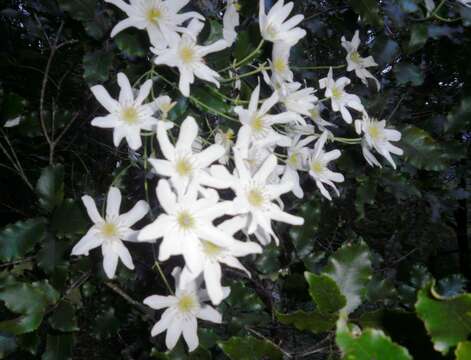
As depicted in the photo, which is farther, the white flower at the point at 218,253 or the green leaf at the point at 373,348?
the white flower at the point at 218,253

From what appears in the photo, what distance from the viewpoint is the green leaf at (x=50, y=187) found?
721mm

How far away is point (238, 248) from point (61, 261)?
0.33 metres

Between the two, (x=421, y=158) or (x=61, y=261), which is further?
(x=421, y=158)

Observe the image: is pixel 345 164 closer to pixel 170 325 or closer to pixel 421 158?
pixel 421 158

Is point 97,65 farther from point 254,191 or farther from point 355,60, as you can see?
point 355,60

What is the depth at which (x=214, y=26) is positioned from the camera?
704mm

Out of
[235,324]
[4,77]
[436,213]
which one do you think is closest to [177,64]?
[235,324]

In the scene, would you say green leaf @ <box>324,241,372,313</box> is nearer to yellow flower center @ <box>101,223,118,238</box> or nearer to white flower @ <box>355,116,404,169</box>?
white flower @ <box>355,116,404,169</box>

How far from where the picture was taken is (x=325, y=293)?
55cm

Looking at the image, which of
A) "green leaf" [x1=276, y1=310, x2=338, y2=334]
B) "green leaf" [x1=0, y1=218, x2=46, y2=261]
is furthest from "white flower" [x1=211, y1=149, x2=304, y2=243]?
"green leaf" [x1=0, y1=218, x2=46, y2=261]

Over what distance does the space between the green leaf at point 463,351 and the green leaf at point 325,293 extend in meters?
0.16

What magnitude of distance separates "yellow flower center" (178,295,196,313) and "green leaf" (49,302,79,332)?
0.58 feet

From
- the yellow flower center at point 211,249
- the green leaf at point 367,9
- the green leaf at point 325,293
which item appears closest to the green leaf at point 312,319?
the green leaf at point 325,293

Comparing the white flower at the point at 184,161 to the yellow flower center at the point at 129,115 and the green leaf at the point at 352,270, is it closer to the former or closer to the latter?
the yellow flower center at the point at 129,115
